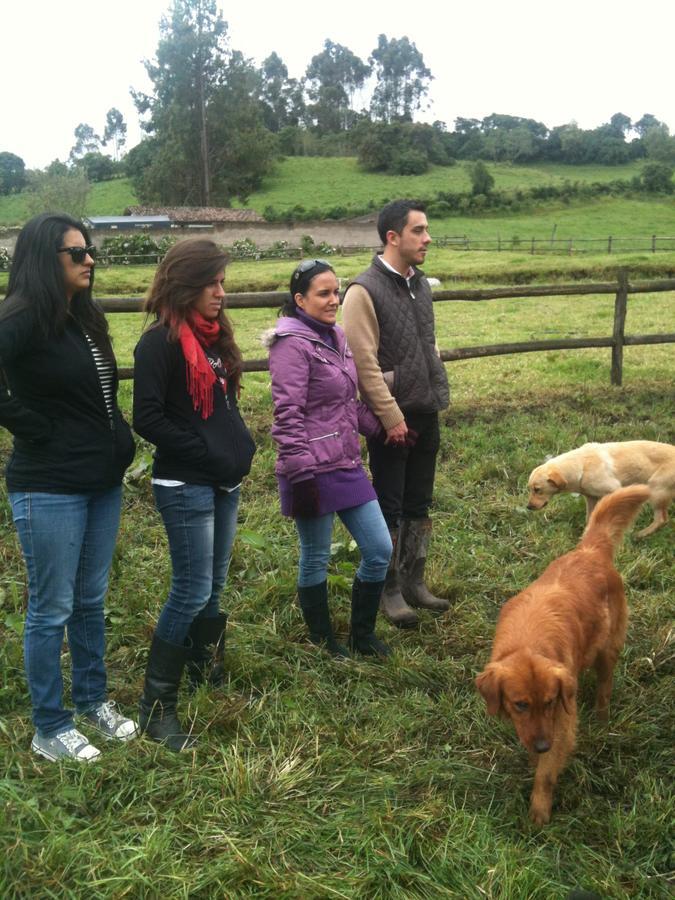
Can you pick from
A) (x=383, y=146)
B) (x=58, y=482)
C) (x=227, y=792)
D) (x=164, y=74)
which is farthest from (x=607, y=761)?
(x=383, y=146)

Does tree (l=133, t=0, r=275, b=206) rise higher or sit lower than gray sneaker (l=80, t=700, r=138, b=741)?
higher

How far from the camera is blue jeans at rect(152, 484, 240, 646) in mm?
3260

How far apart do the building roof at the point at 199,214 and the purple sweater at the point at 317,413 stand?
173 ft

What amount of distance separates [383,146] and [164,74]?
1131 inches

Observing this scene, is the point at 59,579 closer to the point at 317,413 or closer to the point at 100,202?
the point at 317,413

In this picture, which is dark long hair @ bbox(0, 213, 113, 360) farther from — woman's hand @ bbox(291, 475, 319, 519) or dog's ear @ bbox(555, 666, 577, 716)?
dog's ear @ bbox(555, 666, 577, 716)

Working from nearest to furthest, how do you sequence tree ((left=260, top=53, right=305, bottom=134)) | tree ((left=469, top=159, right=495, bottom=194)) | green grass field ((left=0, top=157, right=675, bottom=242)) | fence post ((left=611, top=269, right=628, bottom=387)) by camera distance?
fence post ((left=611, top=269, right=628, bottom=387)) → green grass field ((left=0, top=157, right=675, bottom=242)) → tree ((left=469, top=159, right=495, bottom=194)) → tree ((left=260, top=53, right=305, bottom=134))

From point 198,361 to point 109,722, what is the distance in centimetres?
155

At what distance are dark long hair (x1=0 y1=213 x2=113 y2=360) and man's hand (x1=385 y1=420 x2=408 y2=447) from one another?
1834 millimetres

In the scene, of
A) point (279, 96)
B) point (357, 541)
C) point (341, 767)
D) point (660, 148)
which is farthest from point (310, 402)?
point (279, 96)

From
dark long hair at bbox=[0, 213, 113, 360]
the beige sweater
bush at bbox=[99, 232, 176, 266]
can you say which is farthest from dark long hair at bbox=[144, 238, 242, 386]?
bush at bbox=[99, 232, 176, 266]

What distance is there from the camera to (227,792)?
297 centimetres

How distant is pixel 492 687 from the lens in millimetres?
3002

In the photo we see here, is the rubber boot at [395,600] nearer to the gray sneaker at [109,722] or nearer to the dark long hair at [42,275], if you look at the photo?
the gray sneaker at [109,722]
